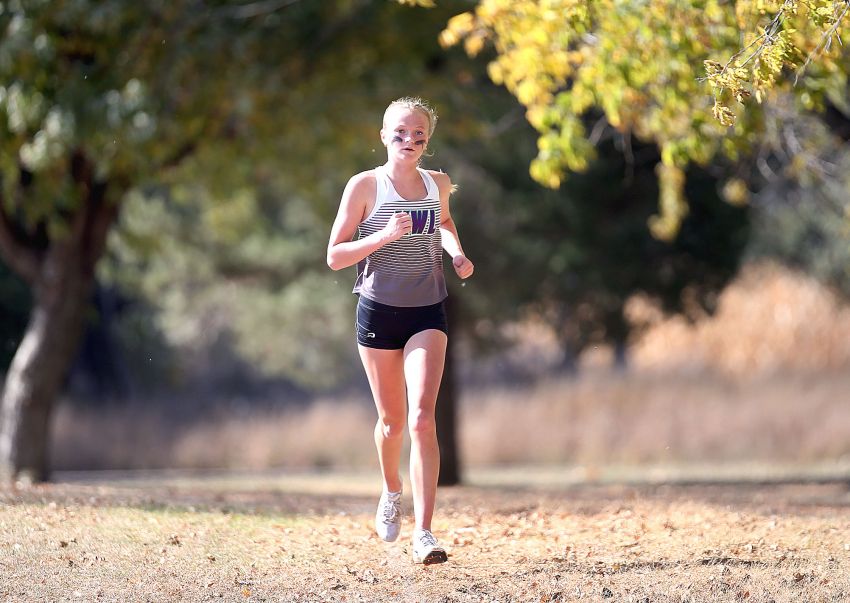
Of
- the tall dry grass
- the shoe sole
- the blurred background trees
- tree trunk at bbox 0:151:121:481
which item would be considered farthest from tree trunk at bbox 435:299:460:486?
the shoe sole

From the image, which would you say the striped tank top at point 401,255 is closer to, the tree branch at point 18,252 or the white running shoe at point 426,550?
the white running shoe at point 426,550

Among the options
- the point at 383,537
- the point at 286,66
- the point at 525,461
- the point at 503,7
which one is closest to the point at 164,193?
the point at 525,461

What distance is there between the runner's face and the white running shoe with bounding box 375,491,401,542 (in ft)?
5.42

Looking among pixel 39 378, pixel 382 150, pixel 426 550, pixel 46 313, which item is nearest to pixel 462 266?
pixel 426 550

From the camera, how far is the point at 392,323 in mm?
5973

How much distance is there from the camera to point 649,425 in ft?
65.5

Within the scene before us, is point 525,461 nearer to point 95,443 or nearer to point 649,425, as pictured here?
point 649,425

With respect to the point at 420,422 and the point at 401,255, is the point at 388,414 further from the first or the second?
the point at 401,255

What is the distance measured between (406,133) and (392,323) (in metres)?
0.87

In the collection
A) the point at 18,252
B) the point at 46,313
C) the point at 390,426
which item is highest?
the point at 18,252

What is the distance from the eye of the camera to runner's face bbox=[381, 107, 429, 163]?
5.95 metres

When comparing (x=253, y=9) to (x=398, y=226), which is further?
(x=253, y=9)

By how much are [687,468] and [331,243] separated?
46.6 ft

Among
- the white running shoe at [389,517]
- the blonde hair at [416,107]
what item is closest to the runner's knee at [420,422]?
the white running shoe at [389,517]
